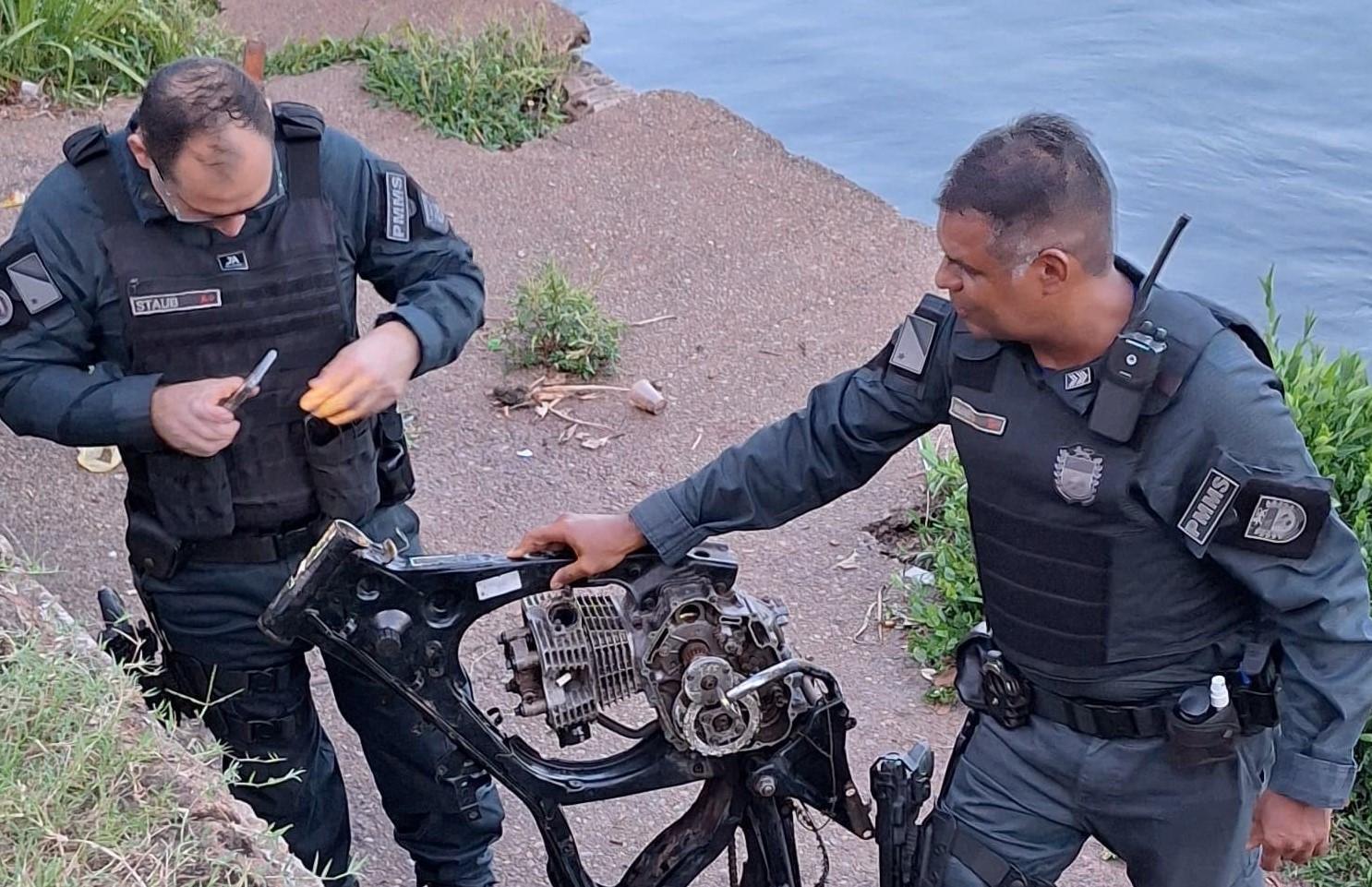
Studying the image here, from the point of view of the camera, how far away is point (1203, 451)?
105 inches

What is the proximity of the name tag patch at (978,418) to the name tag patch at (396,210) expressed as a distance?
123cm

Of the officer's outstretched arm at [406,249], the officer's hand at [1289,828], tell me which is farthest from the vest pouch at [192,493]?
the officer's hand at [1289,828]

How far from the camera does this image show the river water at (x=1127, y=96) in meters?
7.24

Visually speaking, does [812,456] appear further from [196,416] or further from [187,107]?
[187,107]

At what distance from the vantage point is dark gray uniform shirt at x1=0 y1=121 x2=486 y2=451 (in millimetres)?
3143

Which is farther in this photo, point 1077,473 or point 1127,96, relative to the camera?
point 1127,96

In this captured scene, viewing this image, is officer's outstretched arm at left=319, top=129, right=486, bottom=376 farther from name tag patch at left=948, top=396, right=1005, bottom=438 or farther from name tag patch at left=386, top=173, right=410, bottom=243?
name tag patch at left=948, top=396, right=1005, bottom=438

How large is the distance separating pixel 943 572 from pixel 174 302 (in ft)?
8.45

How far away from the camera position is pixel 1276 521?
8.53 feet

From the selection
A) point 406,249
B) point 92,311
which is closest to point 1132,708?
point 406,249

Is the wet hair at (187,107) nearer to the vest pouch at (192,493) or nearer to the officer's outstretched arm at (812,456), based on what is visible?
the vest pouch at (192,493)

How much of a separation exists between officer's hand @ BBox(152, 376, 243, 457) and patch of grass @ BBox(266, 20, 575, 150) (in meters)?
5.24

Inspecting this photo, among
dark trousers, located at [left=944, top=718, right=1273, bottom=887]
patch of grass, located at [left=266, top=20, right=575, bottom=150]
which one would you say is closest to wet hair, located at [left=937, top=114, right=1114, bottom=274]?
dark trousers, located at [left=944, top=718, right=1273, bottom=887]

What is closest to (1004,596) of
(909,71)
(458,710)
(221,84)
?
(458,710)
